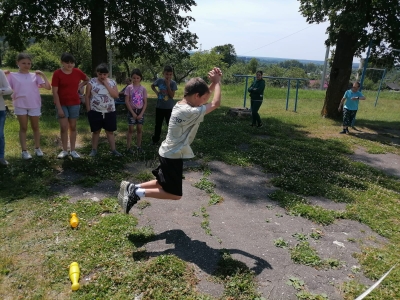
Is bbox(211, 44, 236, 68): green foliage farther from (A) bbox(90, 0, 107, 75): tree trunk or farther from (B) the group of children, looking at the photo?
(B) the group of children

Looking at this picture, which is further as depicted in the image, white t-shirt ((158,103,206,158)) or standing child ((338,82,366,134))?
standing child ((338,82,366,134))

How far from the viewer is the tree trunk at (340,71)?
42.8 feet

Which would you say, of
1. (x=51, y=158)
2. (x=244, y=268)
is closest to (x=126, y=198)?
(x=244, y=268)

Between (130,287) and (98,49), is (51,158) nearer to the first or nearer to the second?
(130,287)

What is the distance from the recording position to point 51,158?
652 centimetres

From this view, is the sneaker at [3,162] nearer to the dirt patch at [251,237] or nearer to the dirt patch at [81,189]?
the dirt patch at [81,189]

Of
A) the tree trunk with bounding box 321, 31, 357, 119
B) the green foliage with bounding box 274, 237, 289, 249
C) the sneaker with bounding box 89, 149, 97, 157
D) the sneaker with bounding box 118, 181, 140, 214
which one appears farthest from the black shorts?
the tree trunk with bounding box 321, 31, 357, 119

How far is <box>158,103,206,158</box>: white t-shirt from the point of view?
148 inches

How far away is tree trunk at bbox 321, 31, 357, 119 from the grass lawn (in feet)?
15.8

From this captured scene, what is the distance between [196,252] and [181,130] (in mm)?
1399

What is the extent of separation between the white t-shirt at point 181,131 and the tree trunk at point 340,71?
11396 millimetres

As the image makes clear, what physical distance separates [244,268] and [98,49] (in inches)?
482

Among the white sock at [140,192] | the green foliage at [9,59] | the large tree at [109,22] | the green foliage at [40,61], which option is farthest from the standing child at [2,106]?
the green foliage at [9,59]

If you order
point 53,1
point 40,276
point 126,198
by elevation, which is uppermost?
point 53,1
